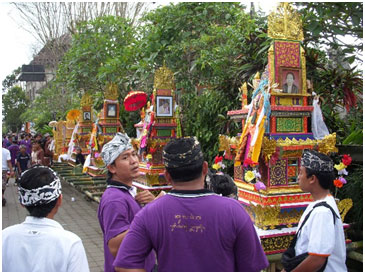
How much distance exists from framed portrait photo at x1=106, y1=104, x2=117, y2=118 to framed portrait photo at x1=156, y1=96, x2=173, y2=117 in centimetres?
370

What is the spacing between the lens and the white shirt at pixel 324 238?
2373mm

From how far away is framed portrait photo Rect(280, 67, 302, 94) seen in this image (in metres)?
4.91

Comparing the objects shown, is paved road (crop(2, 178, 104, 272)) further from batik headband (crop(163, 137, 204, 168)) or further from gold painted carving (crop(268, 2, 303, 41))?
gold painted carving (crop(268, 2, 303, 41))

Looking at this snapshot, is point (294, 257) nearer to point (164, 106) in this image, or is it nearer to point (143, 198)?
point (143, 198)

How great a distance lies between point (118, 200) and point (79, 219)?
20.2 ft

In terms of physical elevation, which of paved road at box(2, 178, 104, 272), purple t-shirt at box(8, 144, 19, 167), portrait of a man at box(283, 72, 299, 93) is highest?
portrait of a man at box(283, 72, 299, 93)

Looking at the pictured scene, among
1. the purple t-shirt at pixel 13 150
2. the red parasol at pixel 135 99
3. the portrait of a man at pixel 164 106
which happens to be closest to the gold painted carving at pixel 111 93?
the red parasol at pixel 135 99

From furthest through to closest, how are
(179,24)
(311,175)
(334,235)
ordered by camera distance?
(179,24) < (311,175) < (334,235)

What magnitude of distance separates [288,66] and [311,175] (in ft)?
8.37

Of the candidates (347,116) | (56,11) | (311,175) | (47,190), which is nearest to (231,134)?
(347,116)

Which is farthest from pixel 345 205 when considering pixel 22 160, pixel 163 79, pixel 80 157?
pixel 80 157

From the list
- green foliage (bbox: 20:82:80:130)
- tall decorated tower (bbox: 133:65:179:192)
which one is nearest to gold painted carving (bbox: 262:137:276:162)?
tall decorated tower (bbox: 133:65:179:192)

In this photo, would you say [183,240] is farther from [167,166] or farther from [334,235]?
[334,235]

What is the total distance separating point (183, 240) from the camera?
1.88 meters
